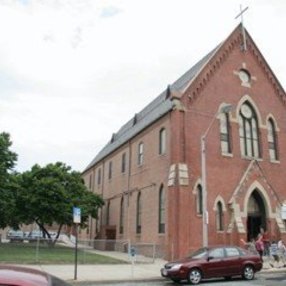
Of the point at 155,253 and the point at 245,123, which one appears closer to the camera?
the point at 155,253

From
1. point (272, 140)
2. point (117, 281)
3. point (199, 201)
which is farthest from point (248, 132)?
point (117, 281)

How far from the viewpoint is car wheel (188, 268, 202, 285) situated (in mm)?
18938

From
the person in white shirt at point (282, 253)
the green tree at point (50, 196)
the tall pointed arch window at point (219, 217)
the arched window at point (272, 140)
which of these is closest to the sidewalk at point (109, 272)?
the person in white shirt at point (282, 253)

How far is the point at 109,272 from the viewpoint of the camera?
21.9 m

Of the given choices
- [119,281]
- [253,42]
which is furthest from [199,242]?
[253,42]

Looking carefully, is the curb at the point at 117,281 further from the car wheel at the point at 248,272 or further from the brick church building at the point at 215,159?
the brick church building at the point at 215,159

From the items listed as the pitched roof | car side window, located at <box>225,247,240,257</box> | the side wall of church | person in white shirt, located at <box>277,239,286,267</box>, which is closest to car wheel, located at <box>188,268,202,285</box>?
car side window, located at <box>225,247,240,257</box>

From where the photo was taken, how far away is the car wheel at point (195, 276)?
746 inches

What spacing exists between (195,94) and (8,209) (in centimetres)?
1541

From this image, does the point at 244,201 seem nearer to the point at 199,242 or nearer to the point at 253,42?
the point at 199,242

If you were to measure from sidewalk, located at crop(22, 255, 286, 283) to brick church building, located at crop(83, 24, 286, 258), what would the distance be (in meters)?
4.19

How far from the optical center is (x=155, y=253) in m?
30.2

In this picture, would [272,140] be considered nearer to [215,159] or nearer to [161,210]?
[215,159]

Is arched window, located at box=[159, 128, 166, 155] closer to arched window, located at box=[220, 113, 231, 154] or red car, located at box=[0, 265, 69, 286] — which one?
arched window, located at box=[220, 113, 231, 154]
